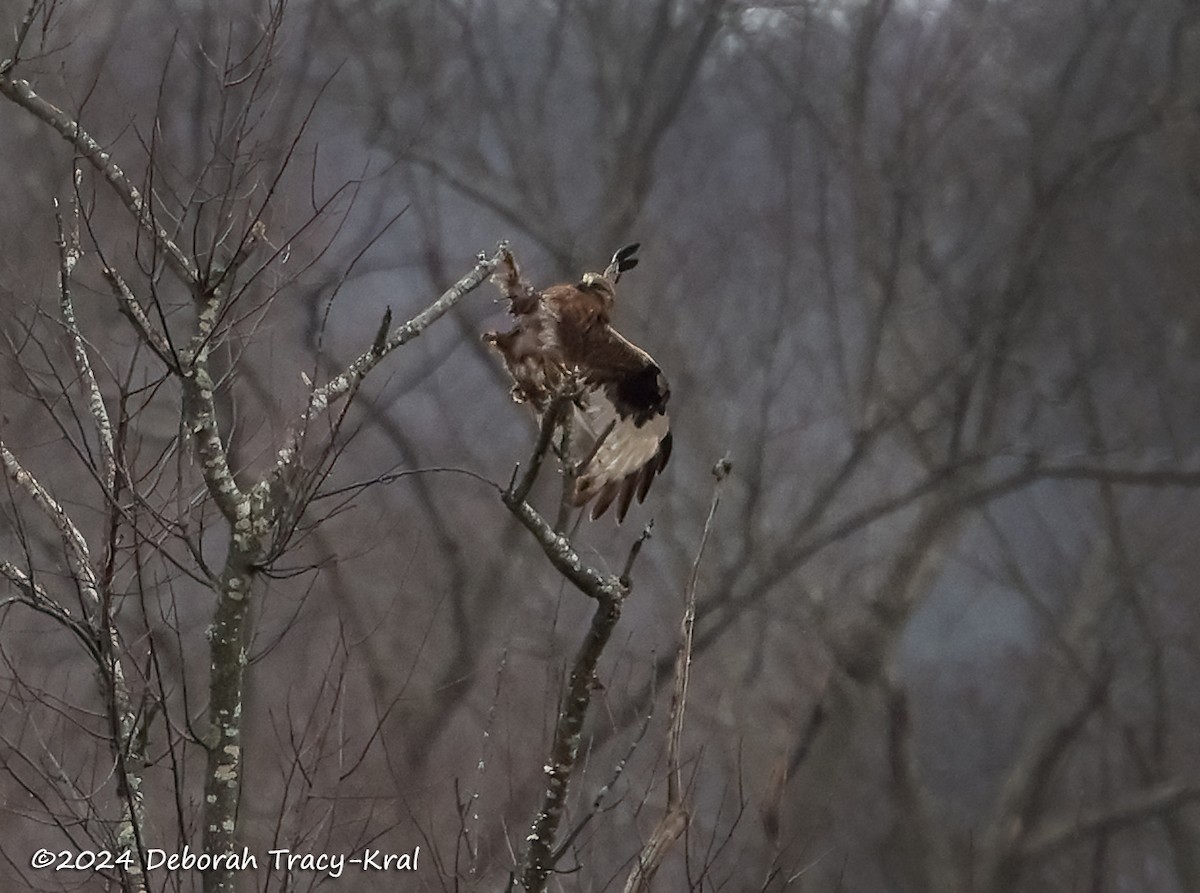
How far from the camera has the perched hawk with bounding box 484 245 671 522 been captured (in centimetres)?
167

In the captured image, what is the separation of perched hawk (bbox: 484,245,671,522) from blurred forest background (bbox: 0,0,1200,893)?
1.70 m

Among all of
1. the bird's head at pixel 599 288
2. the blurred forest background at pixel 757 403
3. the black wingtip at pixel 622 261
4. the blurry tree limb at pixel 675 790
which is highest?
the blurred forest background at pixel 757 403

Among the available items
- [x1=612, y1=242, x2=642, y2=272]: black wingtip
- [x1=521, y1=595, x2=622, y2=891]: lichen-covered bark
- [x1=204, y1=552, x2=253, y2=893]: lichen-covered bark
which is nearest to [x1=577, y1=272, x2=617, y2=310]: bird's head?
[x1=612, y1=242, x2=642, y2=272]: black wingtip

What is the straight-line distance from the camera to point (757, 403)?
154 inches

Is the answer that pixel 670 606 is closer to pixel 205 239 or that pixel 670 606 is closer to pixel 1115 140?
pixel 205 239

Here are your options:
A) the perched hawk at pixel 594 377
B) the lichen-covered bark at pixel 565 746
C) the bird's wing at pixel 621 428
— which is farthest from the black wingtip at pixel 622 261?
the lichen-covered bark at pixel 565 746

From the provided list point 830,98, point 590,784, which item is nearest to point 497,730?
point 590,784

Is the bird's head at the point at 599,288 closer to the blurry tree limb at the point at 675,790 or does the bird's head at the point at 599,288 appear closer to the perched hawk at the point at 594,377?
the perched hawk at the point at 594,377

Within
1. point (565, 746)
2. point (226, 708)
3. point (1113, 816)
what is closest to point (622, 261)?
point (565, 746)

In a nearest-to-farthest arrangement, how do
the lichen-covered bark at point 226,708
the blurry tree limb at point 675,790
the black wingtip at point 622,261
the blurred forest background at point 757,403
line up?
the blurry tree limb at point 675,790, the lichen-covered bark at point 226,708, the black wingtip at point 622,261, the blurred forest background at point 757,403

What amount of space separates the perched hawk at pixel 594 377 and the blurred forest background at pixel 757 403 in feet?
5.57

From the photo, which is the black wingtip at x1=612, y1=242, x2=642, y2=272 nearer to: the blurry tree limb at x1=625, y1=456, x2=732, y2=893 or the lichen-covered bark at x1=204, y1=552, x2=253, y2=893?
the blurry tree limb at x1=625, y1=456, x2=732, y2=893

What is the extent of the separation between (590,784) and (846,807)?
88cm

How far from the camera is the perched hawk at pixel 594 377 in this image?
1675 millimetres
